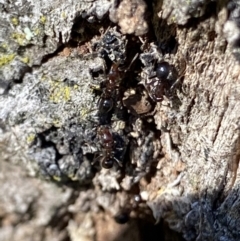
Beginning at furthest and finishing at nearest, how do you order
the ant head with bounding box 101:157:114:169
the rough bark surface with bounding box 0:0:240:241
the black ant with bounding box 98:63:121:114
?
the ant head with bounding box 101:157:114:169 < the black ant with bounding box 98:63:121:114 < the rough bark surface with bounding box 0:0:240:241

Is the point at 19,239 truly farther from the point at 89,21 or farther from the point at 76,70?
the point at 89,21

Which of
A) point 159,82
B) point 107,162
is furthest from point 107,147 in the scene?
point 159,82

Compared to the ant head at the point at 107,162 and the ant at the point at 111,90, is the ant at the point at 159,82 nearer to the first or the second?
the ant at the point at 111,90

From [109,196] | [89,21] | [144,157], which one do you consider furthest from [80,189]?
[89,21]

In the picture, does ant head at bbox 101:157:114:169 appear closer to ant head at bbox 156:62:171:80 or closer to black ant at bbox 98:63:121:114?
black ant at bbox 98:63:121:114

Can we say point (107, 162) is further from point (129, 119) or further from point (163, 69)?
point (163, 69)

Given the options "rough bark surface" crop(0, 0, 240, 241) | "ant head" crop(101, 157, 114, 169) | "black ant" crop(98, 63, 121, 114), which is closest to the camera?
"rough bark surface" crop(0, 0, 240, 241)

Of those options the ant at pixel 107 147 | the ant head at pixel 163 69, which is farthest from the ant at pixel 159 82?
the ant at pixel 107 147

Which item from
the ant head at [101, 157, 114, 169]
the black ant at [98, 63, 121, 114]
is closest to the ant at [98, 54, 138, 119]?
the black ant at [98, 63, 121, 114]
